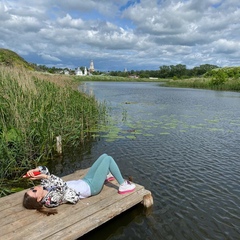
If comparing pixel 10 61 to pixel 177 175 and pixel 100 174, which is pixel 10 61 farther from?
pixel 100 174

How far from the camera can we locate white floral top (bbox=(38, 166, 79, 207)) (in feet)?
13.7

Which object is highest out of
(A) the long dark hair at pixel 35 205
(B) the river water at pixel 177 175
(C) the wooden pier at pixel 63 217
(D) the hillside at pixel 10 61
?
(D) the hillside at pixel 10 61

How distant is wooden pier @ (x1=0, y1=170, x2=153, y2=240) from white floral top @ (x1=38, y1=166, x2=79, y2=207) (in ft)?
0.40

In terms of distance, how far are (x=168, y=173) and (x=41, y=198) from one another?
4.15m

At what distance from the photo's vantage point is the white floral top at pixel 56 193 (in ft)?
13.7

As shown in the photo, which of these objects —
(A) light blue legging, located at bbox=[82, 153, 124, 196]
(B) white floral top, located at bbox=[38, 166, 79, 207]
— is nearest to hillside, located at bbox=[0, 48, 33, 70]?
(A) light blue legging, located at bbox=[82, 153, 124, 196]

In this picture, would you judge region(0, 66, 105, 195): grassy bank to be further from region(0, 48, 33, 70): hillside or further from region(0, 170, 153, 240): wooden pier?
region(0, 48, 33, 70): hillside

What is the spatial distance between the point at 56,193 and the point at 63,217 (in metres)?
0.46

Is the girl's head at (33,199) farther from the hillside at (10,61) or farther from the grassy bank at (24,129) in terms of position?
the hillside at (10,61)

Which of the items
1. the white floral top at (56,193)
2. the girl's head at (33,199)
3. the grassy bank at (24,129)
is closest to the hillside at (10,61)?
the grassy bank at (24,129)

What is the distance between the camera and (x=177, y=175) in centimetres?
704

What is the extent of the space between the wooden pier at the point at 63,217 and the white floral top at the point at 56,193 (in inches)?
4.8

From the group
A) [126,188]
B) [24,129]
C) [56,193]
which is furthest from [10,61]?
[126,188]

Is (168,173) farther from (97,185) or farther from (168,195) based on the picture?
(97,185)
